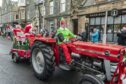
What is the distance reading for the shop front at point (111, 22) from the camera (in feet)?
65.8

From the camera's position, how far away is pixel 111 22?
21.3m

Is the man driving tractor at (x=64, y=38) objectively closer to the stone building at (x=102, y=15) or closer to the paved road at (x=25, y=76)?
the paved road at (x=25, y=76)

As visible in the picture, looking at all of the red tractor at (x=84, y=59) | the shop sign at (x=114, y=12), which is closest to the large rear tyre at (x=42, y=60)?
the red tractor at (x=84, y=59)

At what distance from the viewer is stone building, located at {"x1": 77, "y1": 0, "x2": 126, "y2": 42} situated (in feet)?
66.2

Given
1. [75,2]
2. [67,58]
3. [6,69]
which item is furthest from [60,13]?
[67,58]

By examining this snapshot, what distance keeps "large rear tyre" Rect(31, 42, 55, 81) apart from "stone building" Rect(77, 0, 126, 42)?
42.4ft

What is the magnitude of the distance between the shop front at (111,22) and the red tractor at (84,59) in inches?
517

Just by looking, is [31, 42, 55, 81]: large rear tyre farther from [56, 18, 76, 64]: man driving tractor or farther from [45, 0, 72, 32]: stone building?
[45, 0, 72, 32]: stone building

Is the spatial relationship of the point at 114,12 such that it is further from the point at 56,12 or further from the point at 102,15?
the point at 56,12

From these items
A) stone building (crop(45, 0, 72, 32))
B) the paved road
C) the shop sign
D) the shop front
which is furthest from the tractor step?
stone building (crop(45, 0, 72, 32))

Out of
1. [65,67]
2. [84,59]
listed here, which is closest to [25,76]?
[65,67]

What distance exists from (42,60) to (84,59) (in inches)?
71.6

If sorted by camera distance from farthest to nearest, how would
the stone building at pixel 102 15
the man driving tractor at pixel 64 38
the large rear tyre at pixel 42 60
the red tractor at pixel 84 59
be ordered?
the stone building at pixel 102 15, the large rear tyre at pixel 42 60, the man driving tractor at pixel 64 38, the red tractor at pixel 84 59

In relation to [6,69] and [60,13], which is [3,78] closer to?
[6,69]
